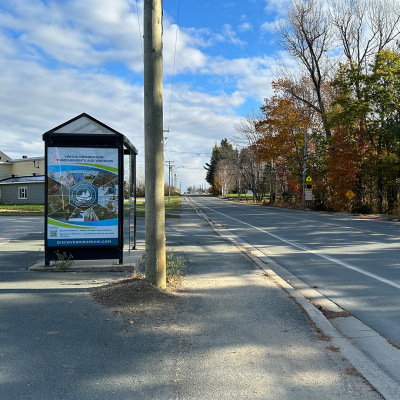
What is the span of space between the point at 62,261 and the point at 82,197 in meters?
1.33

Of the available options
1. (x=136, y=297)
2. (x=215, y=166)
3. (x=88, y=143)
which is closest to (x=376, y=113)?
(x=88, y=143)

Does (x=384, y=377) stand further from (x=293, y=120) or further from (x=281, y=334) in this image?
(x=293, y=120)

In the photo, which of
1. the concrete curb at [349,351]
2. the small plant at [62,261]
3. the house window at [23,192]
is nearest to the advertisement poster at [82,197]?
the small plant at [62,261]

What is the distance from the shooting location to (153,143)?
6.09 m

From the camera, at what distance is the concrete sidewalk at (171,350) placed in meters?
3.39

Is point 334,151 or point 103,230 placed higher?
point 334,151

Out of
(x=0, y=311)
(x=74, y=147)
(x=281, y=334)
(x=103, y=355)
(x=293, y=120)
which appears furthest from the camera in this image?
(x=293, y=120)

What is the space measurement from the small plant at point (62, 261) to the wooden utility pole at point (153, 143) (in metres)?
2.45

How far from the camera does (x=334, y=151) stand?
3562cm

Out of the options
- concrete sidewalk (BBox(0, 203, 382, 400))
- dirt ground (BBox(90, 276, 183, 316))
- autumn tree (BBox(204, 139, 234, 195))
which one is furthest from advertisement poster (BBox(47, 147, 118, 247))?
autumn tree (BBox(204, 139, 234, 195))

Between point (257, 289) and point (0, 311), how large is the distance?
154 inches

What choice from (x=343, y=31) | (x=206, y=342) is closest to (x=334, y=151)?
(x=343, y=31)

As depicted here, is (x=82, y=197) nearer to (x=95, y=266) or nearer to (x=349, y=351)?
(x=95, y=266)

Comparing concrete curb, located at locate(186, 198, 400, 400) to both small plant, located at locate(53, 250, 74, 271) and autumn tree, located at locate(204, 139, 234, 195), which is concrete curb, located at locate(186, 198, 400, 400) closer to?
small plant, located at locate(53, 250, 74, 271)
